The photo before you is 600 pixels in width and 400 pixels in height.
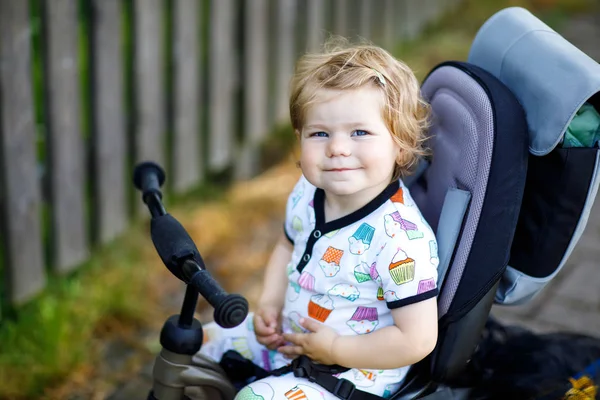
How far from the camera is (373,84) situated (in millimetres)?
1803

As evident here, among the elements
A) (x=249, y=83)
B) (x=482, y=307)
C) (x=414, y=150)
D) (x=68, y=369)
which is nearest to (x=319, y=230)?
(x=414, y=150)

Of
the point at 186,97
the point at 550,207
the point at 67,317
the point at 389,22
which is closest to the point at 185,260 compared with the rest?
the point at 550,207

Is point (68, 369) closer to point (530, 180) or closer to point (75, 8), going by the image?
point (75, 8)

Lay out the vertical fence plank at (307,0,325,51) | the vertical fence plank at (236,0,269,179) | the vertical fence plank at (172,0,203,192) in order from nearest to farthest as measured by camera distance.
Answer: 1. the vertical fence plank at (172,0,203,192)
2. the vertical fence plank at (236,0,269,179)
3. the vertical fence plank at (307,0,325,51)

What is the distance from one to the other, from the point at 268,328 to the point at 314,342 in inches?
→ 8.0

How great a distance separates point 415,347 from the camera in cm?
176

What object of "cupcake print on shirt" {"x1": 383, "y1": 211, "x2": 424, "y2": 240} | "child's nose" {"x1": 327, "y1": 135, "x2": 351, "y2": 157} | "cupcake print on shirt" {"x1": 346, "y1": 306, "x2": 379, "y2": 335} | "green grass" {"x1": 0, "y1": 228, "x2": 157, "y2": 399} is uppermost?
"child's nose" {"x1": 327, "y1": 135, "x2": 351, "y2": 157}

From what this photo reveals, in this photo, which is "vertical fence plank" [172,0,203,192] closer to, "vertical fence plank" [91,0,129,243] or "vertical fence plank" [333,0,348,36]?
"vertical fence plank" [91,0,129,243]

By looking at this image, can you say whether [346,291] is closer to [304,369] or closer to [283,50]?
[304,369]

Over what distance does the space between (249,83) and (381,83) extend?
2.55m

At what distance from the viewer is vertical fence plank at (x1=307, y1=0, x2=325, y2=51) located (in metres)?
4.71

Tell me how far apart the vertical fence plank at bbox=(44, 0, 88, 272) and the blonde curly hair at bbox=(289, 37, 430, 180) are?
1452 millimetres

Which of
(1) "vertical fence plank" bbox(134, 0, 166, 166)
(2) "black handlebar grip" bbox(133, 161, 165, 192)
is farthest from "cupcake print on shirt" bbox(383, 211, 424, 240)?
(1) "vertical fence plank" bbox(134, 0, 166, 166)

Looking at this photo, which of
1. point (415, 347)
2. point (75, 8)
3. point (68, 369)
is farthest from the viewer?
point (75, 8)
